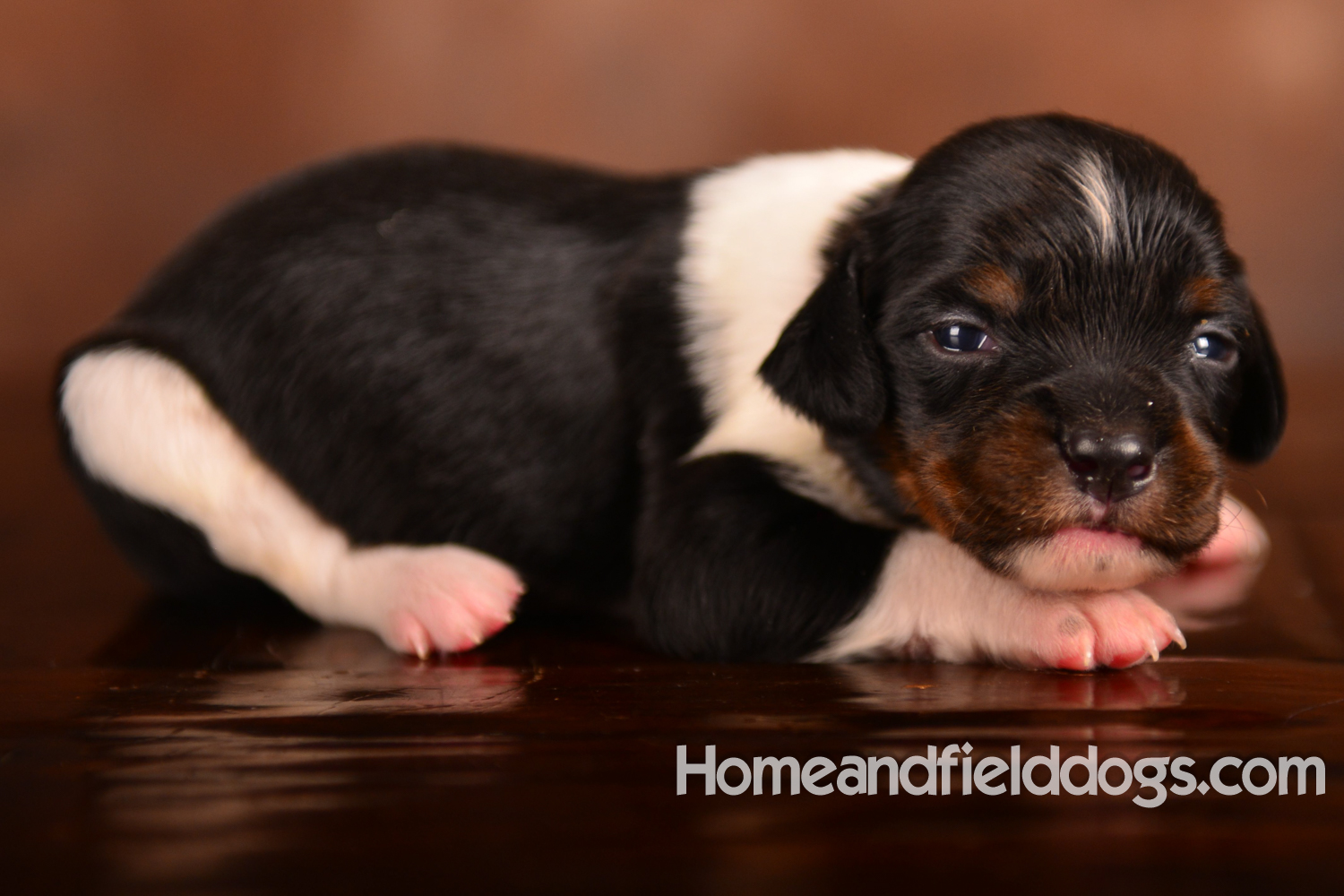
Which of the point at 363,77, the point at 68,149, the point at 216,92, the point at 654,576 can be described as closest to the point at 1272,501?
the point at 654,576

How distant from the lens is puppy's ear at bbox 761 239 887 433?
8.96 feet

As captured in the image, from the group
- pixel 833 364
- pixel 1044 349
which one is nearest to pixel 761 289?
pixel 833 364

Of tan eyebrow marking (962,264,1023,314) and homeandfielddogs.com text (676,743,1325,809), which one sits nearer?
homeandfielddogs.com text (676,743,1325,809)

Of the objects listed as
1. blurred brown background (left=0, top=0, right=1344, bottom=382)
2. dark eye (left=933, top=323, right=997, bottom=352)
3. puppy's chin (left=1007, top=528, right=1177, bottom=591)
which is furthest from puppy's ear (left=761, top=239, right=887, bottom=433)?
blurred brown background (left=0, top=0, right=1344, bottom=382)

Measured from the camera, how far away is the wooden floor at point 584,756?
1969mm

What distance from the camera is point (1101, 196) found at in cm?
263

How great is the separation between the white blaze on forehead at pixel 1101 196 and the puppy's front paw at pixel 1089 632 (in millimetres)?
669

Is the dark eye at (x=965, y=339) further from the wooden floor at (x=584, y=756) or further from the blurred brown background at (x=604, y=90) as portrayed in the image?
the blurred brown background at (x=604, y=90)

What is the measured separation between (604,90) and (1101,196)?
157 inches

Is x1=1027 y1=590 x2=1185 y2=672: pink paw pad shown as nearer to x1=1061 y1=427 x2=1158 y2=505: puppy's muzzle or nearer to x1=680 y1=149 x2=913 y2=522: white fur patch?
x1=1061 y1=427 x2=1158 y2=505: puppy's muzzle

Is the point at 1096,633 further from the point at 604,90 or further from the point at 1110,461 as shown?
the point at 604,90

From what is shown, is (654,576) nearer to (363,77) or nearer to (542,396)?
(542,396)

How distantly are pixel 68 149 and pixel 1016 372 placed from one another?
195 inches

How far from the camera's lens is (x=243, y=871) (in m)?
1.98
